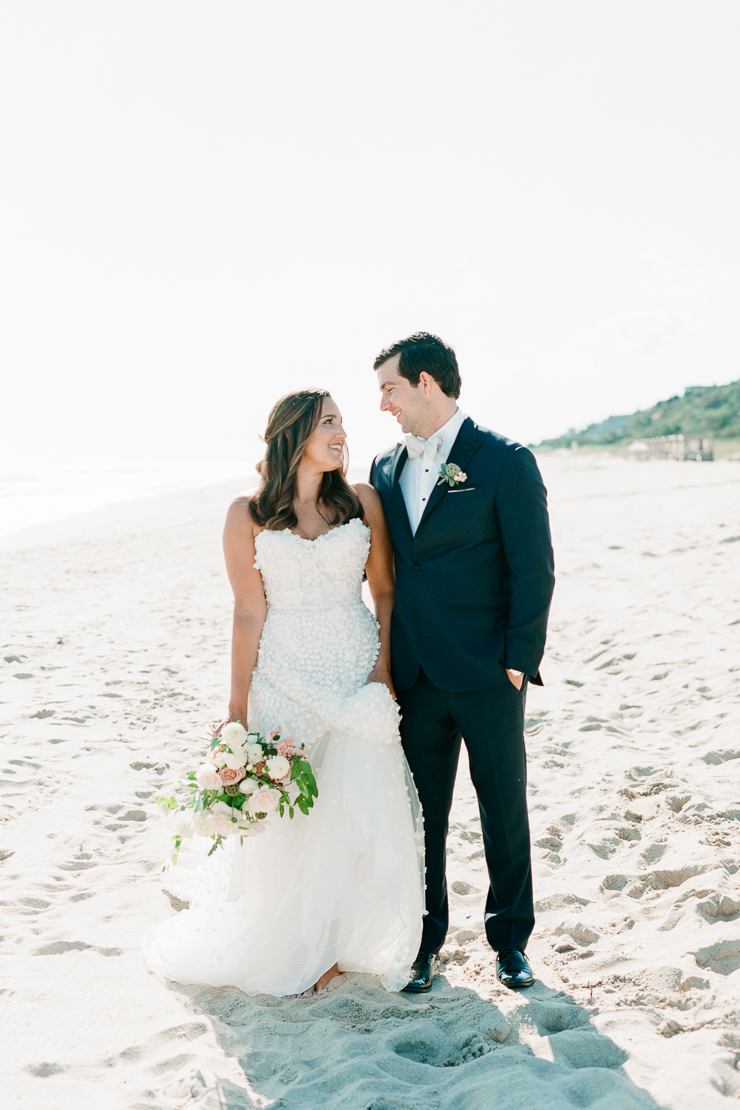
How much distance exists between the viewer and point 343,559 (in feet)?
11.6

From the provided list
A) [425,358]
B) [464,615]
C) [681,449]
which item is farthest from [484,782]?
[681,449]

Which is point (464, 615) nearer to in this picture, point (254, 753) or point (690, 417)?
point (254, 753)

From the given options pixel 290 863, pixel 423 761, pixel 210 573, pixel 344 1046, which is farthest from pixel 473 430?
pixel 210 573

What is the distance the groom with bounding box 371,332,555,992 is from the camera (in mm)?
3250

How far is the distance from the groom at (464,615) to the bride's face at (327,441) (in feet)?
0.78

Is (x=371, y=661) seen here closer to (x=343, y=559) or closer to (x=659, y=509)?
(x=343, y=559)

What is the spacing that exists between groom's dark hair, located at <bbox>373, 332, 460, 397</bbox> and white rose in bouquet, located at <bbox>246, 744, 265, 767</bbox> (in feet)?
4.93

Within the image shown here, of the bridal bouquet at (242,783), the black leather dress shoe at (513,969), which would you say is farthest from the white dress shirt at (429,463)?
the black leather dress shoe at (513,969)

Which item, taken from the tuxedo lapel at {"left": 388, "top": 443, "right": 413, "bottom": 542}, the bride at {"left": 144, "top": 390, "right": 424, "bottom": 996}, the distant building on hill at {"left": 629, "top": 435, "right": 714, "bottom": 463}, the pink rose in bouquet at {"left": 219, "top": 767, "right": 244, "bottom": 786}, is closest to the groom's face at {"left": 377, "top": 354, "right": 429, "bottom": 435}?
the tuxedo lapel at {"left": 388, "top": 443, "right": 413, "bottom": 542}

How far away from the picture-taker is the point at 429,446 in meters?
3.43

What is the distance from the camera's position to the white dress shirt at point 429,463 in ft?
11.2

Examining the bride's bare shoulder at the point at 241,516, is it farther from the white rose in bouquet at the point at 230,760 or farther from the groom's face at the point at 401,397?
the white rose in bouquet at the point at 230,760

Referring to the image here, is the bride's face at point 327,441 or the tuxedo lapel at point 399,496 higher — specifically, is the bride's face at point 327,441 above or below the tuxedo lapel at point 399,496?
above

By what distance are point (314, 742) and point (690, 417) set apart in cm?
6038
